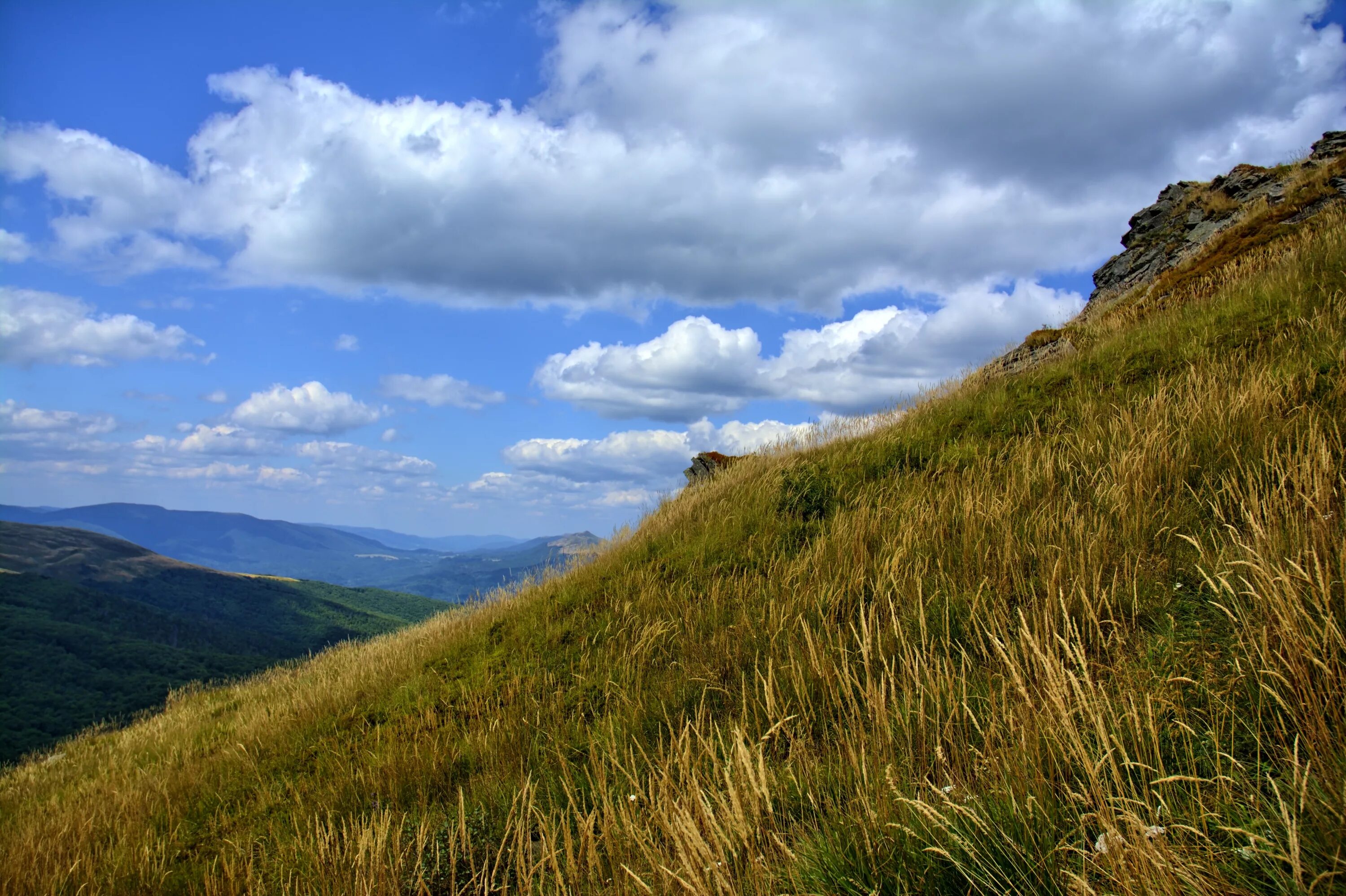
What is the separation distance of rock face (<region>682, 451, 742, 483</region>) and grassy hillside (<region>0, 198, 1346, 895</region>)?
3.63 metres

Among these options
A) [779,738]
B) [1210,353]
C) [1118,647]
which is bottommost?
[779,738]

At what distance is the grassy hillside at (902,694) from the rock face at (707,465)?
3.63m

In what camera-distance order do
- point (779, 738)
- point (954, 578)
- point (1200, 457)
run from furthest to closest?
point (1200, 457) → point (954, 578) → point (779, 738)

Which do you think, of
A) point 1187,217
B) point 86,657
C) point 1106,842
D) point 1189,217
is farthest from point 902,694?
point 86,657

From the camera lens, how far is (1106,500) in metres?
5.07

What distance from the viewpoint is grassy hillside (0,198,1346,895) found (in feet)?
6.55

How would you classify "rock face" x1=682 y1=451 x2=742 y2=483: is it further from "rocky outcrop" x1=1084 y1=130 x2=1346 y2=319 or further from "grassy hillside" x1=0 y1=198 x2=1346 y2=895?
"rocky outcrop" x1=1084 y1=130 x2=1346 y2=319

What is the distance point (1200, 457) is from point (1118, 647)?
3541mm

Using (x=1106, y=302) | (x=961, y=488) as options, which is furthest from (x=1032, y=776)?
(x=1106, y=302)

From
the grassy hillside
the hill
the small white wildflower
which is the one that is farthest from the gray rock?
the hill

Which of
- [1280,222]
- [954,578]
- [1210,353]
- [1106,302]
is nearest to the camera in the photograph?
[954,578]

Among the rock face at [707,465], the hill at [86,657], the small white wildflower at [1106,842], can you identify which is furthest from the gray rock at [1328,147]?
the hill at [86,657]

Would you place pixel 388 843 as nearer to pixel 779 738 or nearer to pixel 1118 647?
pixel 779 738

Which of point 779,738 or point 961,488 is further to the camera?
point 961,488
